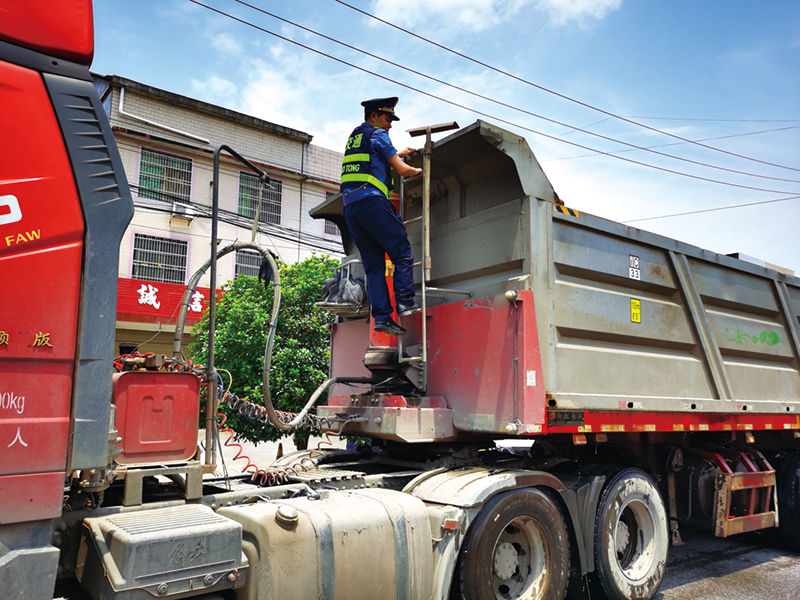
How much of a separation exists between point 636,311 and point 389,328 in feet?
6.67

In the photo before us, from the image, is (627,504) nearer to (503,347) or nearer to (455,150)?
(503,347)

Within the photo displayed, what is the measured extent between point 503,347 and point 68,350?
2.58m

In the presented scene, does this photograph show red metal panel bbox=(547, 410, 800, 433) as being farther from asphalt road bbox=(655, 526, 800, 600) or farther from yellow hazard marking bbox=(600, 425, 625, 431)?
asphalt road bbox=(655, 526, 800, 600)

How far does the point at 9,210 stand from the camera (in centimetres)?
241

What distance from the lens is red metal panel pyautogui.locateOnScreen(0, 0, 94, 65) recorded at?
253 centimetres

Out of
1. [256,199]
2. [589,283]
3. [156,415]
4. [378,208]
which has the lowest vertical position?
[156,415]

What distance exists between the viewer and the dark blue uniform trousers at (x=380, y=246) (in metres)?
4.29

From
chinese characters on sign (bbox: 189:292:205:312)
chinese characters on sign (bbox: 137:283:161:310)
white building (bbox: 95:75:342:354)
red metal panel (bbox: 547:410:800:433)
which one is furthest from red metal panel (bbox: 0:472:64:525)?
chinese characters on sign (bbox: 137:283:161:310)

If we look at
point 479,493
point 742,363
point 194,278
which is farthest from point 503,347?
point 742,363

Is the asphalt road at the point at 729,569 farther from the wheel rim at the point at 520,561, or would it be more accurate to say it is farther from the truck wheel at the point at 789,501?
the wheel rim at the point at 520,561

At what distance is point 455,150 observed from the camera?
4617mm

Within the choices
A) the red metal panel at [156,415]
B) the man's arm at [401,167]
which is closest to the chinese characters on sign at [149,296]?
the man's arm at [401,167]

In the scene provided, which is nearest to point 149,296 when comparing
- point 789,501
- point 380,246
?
point 380,246

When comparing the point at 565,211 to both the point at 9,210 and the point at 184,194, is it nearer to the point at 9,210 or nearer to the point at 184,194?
the point at 9,210
